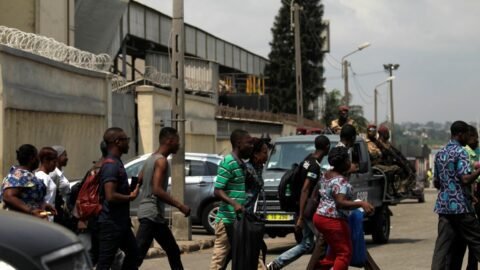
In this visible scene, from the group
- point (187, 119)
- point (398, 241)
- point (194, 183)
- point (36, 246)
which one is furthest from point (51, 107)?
point (36, 246)

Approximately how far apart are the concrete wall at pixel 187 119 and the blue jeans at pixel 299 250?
11.6 metres

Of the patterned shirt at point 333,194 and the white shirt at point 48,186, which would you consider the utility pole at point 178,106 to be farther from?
the patterned shirt at point 333,194

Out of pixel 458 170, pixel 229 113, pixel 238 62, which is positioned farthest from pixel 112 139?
pixel 238 62

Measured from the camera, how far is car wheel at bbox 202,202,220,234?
19875mm

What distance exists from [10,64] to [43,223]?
1306 cm

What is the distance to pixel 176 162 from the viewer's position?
706 inches

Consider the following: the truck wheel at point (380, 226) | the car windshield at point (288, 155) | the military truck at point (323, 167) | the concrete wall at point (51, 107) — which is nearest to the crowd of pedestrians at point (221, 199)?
the military truck at point (323, 167)

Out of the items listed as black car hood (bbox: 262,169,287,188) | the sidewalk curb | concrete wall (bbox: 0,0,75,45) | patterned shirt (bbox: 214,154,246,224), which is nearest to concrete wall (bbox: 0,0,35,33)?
concrete wall (bbox: 0,0,75,45)

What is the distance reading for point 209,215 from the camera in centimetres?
1991

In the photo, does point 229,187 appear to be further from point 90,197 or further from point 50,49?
point 50,49

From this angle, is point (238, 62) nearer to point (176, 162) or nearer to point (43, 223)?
point (176, 162)

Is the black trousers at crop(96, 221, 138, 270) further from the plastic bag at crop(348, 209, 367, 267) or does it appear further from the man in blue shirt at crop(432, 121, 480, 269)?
the man in blue shirt at crop(432, 121, 480, 269)

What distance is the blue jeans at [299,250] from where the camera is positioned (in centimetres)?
1181

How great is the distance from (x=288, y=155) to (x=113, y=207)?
27.6ft
